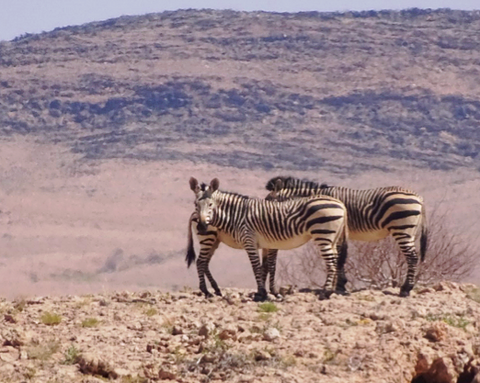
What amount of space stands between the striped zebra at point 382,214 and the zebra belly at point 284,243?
0.62 m

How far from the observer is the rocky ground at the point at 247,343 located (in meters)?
10.4

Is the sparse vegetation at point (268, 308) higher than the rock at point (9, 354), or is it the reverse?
the rock at point (9, 354)

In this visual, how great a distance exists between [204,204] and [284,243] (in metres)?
1.18

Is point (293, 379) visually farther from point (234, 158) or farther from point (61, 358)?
point (234, 158)

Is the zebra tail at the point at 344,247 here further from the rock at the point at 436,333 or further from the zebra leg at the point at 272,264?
the rock at the point at 436,333

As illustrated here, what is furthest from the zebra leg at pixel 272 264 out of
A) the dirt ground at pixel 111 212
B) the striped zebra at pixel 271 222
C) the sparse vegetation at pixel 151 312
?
the dirt ground at pixel 111 212

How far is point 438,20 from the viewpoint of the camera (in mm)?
132875

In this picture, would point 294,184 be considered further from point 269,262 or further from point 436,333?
point 436,333

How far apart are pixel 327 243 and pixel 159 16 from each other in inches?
5206

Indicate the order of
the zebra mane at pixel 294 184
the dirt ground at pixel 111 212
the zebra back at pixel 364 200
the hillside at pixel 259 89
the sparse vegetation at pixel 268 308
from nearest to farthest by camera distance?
1. the sparse vegetation at pixel 268 308
2. the zebra back at pixel 364 200
3. the zebra mane at pixel 294 184
4. the dirt ground at pixel 111 212
5. the hillside at pixel 259 89

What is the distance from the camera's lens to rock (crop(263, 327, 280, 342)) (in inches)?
448

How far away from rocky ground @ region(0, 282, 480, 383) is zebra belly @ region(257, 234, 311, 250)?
2.17 m

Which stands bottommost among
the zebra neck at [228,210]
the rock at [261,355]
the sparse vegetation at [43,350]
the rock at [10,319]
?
the rock at [10,319]

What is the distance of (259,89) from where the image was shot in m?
117
